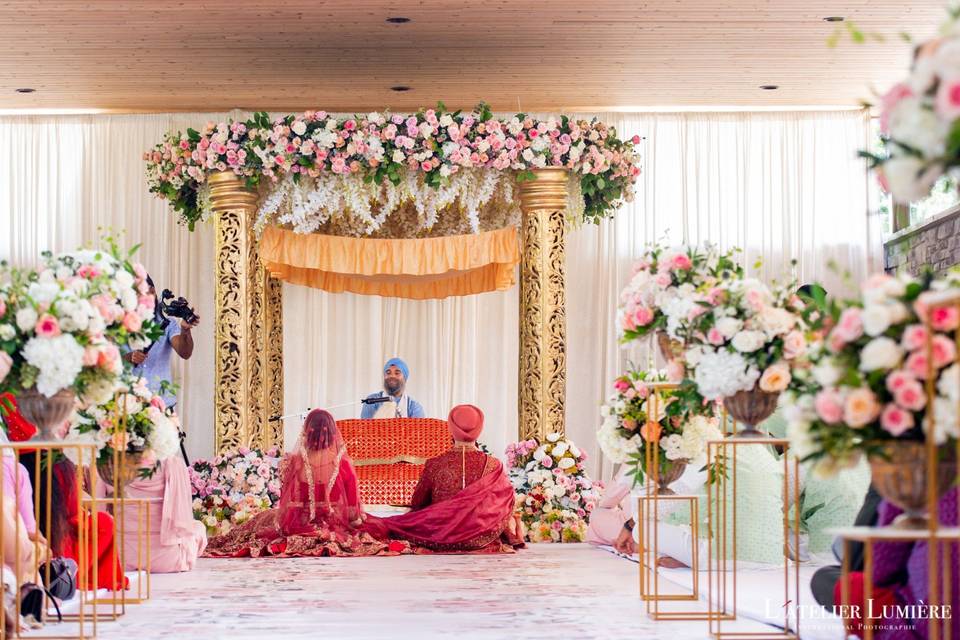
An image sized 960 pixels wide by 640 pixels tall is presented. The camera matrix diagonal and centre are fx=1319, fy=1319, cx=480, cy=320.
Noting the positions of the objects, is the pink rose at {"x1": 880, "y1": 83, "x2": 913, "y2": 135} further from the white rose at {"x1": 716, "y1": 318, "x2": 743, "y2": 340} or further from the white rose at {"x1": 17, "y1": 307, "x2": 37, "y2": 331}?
the white rose at {"x1": 17, "y1": 307, "x2": 37, "y2": 331}

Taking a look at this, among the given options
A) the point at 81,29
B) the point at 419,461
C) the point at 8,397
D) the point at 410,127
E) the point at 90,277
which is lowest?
the point at 419,461

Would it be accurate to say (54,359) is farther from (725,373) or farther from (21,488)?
(725,373)

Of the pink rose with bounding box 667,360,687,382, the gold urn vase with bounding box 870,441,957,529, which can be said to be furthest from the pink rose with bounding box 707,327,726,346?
the gold urn vase with bounding box 870,441,957,529

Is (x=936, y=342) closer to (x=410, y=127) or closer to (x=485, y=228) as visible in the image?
(x=410, y=127)

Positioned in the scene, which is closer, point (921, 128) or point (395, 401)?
point (921, 128)

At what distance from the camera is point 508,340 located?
13.5 meters

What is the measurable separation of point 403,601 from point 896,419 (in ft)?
12.2

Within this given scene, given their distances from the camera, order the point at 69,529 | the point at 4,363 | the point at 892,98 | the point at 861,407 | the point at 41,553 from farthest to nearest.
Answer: the point at 69,529
the point at 41,553
the point at 4,363
the point at 861,407
the point at 892,98

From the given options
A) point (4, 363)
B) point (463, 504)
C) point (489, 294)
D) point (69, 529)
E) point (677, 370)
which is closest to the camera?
point (4, 363)

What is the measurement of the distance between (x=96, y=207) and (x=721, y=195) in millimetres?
6491

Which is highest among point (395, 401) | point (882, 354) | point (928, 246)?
point (928, 246)

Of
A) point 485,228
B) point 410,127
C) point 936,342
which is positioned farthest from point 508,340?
point 936,342

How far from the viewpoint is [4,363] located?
512cm

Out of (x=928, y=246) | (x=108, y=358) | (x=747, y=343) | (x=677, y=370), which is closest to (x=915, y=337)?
(x=747, y=343)
